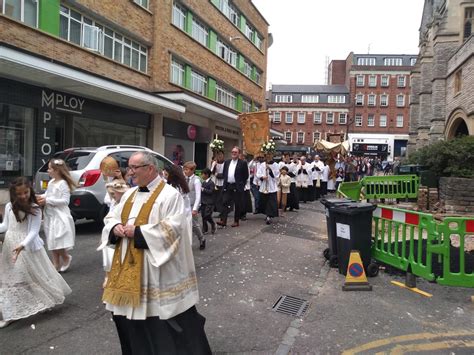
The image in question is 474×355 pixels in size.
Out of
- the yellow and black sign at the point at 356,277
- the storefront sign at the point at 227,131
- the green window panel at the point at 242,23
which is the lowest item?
the yellow and black sign at the point at 356,277

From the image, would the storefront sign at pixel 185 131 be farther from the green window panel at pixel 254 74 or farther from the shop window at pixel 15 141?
the green window panel at pixel 254 74

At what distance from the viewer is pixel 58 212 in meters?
5.62

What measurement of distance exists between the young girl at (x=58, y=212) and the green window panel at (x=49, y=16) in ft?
32.7

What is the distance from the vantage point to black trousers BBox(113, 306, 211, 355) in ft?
9.53

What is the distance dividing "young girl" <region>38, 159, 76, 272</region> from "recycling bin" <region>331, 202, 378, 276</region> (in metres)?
3.90

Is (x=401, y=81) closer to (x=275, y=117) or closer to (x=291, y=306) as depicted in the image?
(x=275, y=117)

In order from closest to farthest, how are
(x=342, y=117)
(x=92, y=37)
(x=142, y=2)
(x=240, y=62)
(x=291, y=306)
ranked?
(x=291, y=306), (x=92, y=37), (x=142, y=2), (x=240, y=62), (x=342, y=117)

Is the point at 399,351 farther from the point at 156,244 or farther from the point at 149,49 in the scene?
the point at 149,49

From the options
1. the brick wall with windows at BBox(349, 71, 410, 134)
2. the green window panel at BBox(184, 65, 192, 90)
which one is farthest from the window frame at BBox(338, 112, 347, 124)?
the green window panel at BBox(184, 65, 192, 90)

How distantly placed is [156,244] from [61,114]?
544 inches

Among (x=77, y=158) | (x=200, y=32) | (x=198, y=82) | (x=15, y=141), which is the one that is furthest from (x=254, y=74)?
(x=77, y=158)

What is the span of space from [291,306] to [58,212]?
3.40 m

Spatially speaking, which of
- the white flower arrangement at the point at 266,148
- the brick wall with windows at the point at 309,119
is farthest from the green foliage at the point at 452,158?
the brick wall with windows at the point at 309,119

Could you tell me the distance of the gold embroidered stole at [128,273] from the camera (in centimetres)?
280
